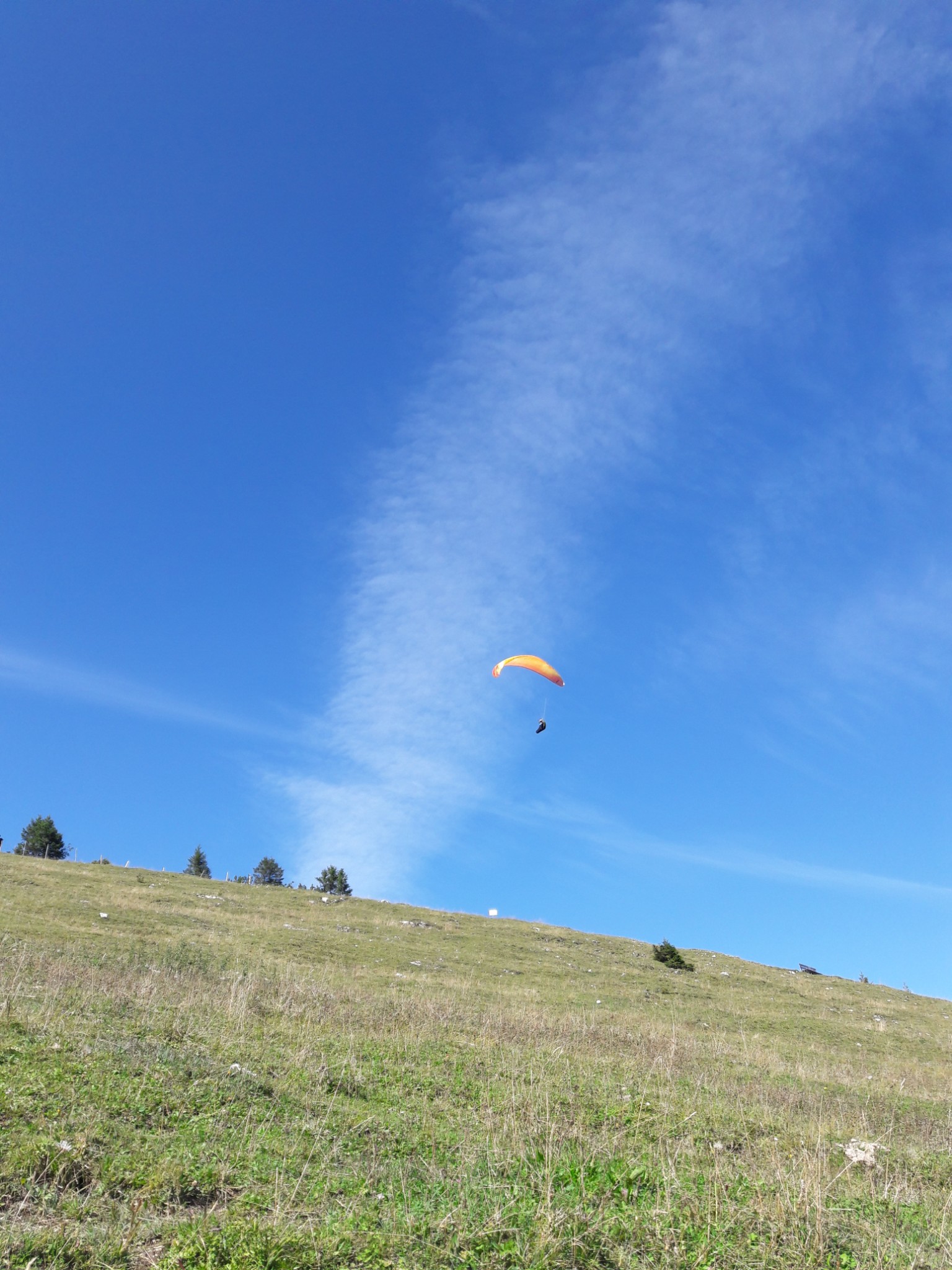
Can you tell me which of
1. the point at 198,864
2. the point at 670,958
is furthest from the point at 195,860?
the point at 670,958

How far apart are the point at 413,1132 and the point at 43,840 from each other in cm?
7215

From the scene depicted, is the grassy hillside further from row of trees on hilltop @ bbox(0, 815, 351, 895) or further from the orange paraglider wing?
row of trees on hilltop @ bbox(0, 815, 351, 895)

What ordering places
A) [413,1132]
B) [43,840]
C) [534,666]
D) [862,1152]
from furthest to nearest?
[43,840] → [534,666] → [862,1152] → [413,1132]

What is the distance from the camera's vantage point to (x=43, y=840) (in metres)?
71.6

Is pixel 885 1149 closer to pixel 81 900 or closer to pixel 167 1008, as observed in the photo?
pixel 167 1008

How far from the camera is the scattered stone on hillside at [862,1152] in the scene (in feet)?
36.0

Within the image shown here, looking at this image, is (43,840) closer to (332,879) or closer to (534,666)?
(332,879)

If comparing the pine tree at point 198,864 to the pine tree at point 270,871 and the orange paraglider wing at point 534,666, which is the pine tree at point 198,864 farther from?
the orange paraglider wing at point 534,666

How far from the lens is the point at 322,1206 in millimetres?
7836

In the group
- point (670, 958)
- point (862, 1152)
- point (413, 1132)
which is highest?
point (670, 958)

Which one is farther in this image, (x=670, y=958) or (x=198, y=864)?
(x=198, y=864)

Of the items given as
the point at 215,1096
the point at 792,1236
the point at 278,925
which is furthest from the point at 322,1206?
the point at 278,925

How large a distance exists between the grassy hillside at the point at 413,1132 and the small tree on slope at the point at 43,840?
52739 mm

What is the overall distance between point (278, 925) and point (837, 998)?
29062mm
